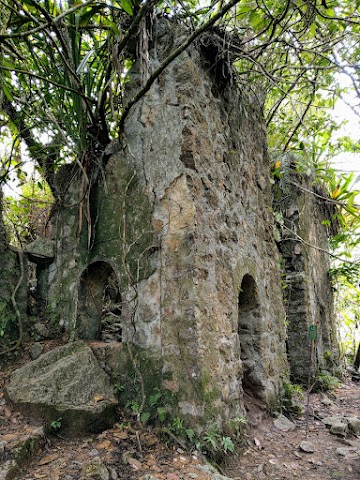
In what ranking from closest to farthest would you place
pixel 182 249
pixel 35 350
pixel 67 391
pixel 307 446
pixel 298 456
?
1. pixel 67 391
2. pixel 182 249
3. pixel 298 456
4. pixel 307 446
5. pixel 35 350

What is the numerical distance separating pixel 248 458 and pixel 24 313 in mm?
2310

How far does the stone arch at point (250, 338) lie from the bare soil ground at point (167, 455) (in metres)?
0.29

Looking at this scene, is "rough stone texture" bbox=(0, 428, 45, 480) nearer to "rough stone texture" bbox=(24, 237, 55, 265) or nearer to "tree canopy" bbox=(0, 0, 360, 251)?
"rough stone texture" bbox=(24, 237, 55, 265)

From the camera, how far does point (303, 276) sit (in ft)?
18.6

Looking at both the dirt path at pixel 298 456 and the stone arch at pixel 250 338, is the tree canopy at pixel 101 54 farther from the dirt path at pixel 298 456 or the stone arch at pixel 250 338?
the dirt path at pixel 298 456

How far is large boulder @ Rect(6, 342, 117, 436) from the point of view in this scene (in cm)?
244

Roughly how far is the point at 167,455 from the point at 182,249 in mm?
1413

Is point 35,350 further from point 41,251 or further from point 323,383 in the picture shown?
point 323,383

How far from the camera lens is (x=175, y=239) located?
2.76m

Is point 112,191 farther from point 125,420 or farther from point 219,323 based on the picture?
point 125,420

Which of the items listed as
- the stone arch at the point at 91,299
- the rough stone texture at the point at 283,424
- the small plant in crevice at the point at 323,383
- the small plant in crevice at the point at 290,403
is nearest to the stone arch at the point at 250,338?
the rough stone texture at the point at 283,424

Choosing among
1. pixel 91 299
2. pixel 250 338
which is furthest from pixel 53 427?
pixel 250 338

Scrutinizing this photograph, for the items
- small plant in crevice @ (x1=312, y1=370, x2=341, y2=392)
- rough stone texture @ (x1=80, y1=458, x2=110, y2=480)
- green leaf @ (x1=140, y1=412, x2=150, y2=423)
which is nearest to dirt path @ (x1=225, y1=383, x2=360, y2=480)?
green leaf @ (x1=140, y1=412, x2=150, y2=423)

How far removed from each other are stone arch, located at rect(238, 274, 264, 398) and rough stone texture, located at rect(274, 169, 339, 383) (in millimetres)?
1571
